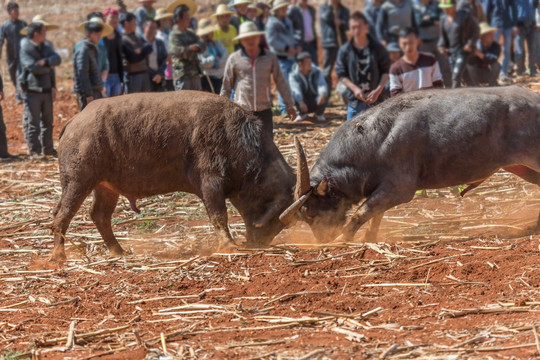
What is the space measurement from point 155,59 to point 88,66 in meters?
1.97

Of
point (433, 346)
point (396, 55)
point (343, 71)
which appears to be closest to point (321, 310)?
point (433, 346)

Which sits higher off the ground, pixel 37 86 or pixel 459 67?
pixel 37 86

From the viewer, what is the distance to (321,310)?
250 inches

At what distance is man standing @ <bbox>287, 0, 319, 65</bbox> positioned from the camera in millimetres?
18844

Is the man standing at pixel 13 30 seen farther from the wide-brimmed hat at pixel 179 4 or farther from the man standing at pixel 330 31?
the man standing at pixel 330 31

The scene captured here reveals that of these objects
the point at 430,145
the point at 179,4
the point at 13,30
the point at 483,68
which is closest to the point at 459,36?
the point at 483,68

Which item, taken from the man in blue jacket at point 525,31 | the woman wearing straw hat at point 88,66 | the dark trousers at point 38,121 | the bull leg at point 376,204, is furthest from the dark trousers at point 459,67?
the bull leg at point 376,204

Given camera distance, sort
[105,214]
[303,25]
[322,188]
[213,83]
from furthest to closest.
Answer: [303,25] < [213,83] < [105,214] < [322,188]

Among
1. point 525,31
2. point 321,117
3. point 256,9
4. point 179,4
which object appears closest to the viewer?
point 179,4

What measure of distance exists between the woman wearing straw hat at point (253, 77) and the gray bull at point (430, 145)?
343cm

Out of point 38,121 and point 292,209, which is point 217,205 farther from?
point 38,121

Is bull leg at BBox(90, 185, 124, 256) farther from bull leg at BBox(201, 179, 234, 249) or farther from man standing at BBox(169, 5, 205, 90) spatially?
man standing at BBox(169, 5, 205, 90)

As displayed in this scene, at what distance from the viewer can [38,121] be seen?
15.1 metres

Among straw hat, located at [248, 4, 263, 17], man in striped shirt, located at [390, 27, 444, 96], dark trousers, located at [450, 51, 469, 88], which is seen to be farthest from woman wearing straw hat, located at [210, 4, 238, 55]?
man in striped shirt, located at [390, 27, 444, 96]
